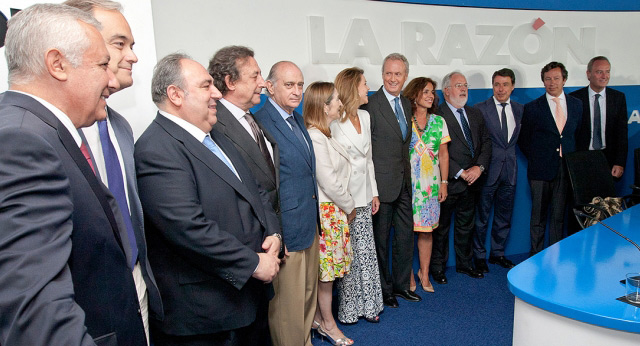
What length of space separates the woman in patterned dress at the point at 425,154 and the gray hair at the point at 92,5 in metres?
2.59

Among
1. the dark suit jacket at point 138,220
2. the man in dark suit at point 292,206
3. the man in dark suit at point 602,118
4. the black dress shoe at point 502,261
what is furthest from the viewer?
the man in dark suit at point 602,118

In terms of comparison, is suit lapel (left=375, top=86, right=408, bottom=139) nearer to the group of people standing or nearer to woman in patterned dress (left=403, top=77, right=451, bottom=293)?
the group of people standing

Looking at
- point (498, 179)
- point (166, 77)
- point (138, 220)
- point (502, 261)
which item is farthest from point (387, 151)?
point (138, 220)

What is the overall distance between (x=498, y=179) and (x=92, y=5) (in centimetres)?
372

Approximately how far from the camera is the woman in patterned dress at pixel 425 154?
380cm

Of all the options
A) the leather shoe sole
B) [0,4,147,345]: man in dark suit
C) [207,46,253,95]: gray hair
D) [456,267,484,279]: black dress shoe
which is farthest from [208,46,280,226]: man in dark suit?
[456,267,484,279]: black dress shoe

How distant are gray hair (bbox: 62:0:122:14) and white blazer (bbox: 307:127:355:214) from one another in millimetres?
1490

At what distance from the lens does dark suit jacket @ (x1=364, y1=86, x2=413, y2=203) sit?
355 centimetres

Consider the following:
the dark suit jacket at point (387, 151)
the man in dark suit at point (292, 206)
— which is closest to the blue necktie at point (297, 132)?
the man in dark suit at point (292, 206)

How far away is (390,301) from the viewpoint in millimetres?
3635

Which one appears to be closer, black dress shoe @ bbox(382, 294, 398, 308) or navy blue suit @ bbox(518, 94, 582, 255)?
black dress shoe @ bbox(382, 294, 398, 308)

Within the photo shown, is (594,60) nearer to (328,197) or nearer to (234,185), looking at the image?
(328,197)

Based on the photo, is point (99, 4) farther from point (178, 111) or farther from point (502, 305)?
point (502, 305)

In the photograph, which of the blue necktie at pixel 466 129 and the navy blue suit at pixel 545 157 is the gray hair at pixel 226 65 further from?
the navy blue suit at pixel 545 157
